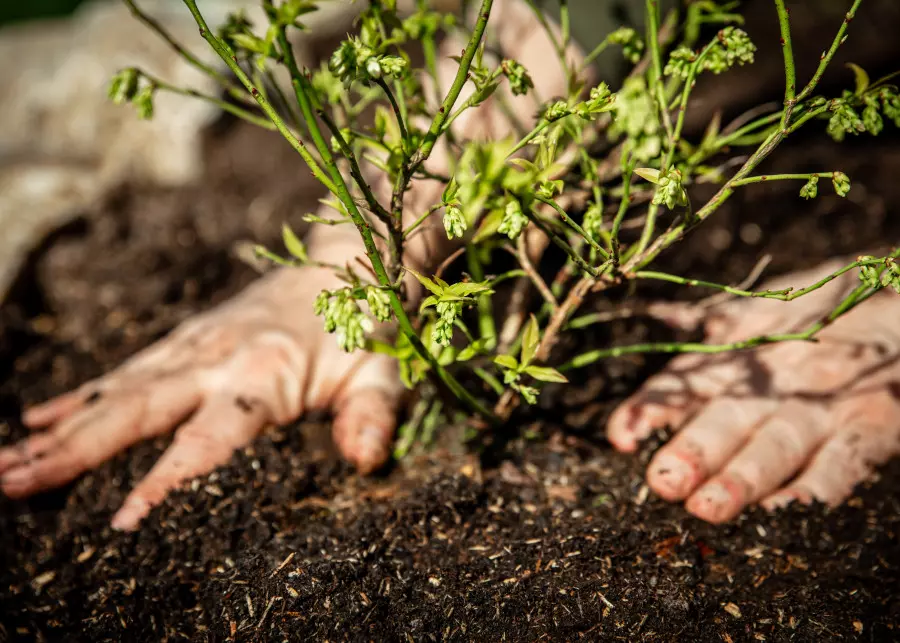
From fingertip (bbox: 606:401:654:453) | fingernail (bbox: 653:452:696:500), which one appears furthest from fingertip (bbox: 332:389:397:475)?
fingernail (bbox: 653:452:696:500)

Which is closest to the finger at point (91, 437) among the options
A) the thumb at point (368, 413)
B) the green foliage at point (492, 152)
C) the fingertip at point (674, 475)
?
the thumb at point (368, 413)

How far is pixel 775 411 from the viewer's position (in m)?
1.99

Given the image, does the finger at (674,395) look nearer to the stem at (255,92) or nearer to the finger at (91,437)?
the stem at (255,92)

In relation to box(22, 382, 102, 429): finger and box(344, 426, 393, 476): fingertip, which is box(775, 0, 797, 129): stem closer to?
box(344, 426, 393, 476): fingertip

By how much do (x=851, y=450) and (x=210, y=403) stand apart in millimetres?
1945

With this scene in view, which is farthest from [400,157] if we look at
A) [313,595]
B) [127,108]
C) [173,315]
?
[127,108]

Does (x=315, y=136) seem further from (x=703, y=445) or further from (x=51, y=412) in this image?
(x=51, y=412)

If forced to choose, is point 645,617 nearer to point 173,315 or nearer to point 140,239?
point 173,315

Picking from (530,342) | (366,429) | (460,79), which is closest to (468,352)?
(530,342)

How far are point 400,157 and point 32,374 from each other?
2142 mm

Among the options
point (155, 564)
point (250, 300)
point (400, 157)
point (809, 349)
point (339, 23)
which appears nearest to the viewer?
point (400, 157)

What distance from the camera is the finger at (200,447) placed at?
1.77m

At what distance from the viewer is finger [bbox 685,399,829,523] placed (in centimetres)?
172

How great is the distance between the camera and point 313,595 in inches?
57.9
